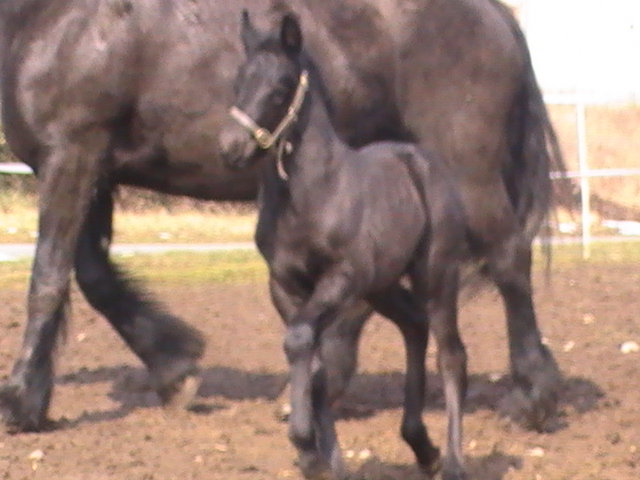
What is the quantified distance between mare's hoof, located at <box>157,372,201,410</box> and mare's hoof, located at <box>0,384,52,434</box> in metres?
0.72

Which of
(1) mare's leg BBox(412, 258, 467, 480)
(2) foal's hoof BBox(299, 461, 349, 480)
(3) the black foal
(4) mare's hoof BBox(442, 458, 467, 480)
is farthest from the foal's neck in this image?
(4) mare's hoof BBox(442, 458, 467, 480)

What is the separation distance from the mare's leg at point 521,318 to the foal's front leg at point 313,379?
1.88m

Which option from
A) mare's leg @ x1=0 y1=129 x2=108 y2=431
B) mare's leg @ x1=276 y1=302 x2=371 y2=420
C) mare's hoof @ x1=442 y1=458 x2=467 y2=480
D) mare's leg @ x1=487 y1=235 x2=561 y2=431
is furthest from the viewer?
mare's leg @ x1=487 y1=235 x2=561 y2=431

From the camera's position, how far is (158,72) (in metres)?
6.80

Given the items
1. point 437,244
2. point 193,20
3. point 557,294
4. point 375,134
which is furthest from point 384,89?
point 557,294

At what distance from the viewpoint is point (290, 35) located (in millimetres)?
4977

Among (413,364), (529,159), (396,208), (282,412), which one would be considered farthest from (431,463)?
(529,159)

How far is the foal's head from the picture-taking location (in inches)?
190

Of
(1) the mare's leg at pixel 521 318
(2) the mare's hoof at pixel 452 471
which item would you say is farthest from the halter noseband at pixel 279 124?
(1) the mare's leg at pixel 521 318

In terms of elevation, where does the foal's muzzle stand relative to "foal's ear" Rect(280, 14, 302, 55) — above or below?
below

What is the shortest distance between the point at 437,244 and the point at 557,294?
5790mm

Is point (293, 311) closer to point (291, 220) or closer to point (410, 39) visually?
point (291, 220)

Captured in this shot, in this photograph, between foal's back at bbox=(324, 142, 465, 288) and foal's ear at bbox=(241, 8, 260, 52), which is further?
foal's back at bbox=(324, 142, 465, 288)

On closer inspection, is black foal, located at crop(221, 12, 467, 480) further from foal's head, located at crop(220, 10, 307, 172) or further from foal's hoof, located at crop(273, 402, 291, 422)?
foal's hoof, located at crop(273, 402, 291, 422)
